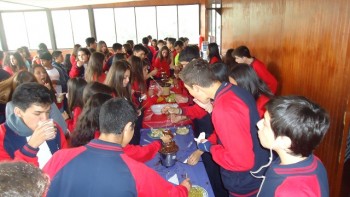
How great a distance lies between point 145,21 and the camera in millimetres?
12375

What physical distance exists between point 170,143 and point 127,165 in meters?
0.97

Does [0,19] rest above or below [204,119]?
above

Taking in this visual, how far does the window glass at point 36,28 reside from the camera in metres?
11.7

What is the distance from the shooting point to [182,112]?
10.00 feet

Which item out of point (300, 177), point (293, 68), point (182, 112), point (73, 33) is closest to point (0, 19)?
point (73, 33)

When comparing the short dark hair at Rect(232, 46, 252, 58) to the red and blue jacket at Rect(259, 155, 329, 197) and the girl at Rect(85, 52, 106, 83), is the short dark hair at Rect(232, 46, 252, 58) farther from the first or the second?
the red and blue jacket at Rect(259, 155, 329, 197)

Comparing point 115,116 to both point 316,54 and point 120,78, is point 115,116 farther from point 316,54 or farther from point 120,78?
point 316,54

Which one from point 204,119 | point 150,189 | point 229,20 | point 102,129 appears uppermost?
point 229,20

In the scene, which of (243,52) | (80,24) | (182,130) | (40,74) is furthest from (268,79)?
(80,24)

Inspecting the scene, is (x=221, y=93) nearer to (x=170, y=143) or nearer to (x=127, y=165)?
(x=170, y=143)

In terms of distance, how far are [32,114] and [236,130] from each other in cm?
142

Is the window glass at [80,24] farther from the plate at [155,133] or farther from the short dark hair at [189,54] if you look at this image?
the plate at [155,133]

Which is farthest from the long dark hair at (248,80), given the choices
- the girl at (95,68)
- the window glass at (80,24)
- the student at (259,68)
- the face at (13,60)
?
the window glass at (80,24)

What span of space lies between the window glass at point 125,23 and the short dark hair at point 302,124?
11988 millimetres
